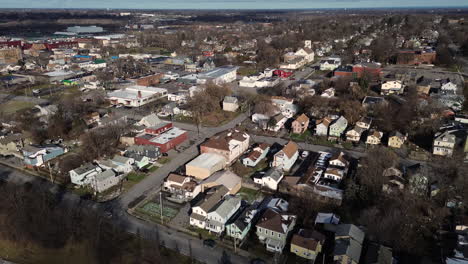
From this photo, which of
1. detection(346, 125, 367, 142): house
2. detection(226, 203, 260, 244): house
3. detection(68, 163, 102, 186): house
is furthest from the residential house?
detection(68, 163, 102, 186): house

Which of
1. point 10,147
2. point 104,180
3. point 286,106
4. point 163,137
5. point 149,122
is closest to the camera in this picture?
point 104,180

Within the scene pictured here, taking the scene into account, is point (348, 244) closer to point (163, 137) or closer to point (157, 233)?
point (157, 233)

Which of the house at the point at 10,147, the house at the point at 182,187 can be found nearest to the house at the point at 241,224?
the house at the point at 182,187

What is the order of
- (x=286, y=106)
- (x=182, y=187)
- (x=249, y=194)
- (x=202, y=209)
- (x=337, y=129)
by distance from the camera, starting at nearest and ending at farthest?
(x=202, y=209)
(x=182, y=187)
(x=249, y=194)
(x=337, y=129)
(x=286, y=106)

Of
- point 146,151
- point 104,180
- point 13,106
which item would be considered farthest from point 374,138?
point 13,106

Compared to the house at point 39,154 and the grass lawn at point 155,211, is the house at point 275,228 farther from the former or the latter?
the house at point 39,154

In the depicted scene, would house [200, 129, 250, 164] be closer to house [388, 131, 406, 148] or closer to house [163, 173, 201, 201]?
house [163, 173, 201, 201]
